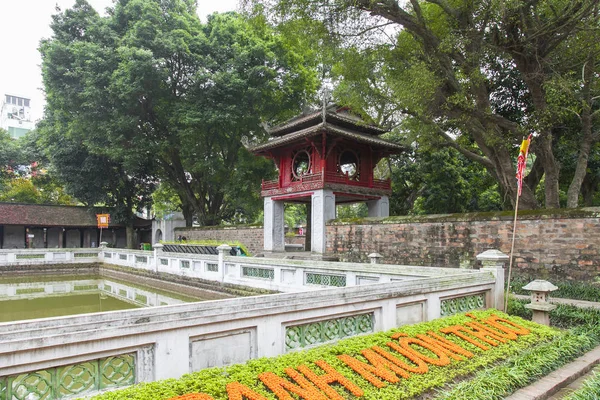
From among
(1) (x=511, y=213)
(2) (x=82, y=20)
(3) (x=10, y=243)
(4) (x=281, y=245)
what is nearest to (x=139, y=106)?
(2) (x=82, y=20)

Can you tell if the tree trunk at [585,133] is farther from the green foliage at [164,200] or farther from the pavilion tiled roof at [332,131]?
the green foliage at [164,200]

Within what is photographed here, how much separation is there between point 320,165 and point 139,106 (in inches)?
462

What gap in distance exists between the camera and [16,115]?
59.5 meters

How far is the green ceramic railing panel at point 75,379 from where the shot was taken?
8.57 feet

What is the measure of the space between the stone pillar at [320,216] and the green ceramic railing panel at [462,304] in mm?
9829

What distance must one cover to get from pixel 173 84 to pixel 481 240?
705 inches

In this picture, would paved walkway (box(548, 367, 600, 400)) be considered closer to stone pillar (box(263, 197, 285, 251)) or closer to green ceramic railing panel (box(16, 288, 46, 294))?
stone pillar (box(263, 197, 285, 251))

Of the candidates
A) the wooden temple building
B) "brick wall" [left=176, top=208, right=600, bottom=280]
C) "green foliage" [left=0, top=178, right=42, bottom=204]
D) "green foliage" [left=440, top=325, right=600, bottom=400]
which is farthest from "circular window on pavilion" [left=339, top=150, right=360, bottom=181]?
"green foliage" [left=0, top=178, right=42, bottom=204]

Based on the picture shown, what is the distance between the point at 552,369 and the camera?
14.8 ft

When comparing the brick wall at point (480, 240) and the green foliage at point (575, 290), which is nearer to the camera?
the green foliage at point (575, 290)

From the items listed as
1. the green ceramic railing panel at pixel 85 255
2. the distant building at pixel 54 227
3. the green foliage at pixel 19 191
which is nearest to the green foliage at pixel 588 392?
the green ceramic railing panel at pixel 85 255

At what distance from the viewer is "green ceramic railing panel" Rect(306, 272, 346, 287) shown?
30.7 feet

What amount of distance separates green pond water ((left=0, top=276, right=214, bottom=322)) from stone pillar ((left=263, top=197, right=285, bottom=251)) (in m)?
5.37

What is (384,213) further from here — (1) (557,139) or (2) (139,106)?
(2) (139,106)
